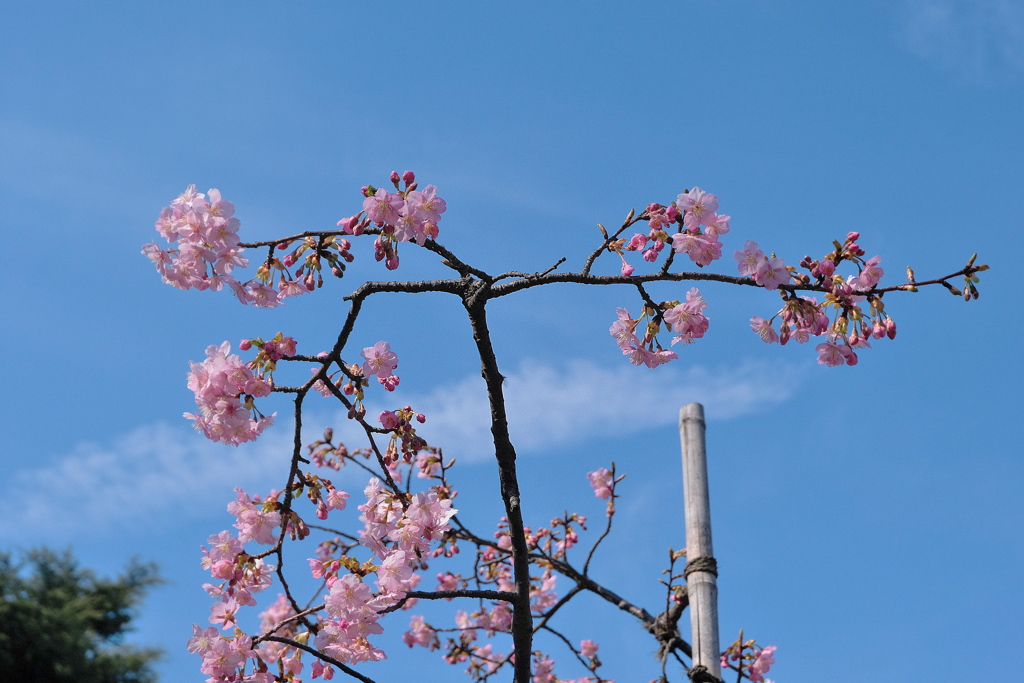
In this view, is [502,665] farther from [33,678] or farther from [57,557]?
[57,557]

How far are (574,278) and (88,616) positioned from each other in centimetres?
1182

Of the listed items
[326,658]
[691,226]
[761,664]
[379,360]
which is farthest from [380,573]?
[761,664]

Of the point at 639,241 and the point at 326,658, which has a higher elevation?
the point at 639,241

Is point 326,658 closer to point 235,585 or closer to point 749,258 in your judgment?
point 235,585

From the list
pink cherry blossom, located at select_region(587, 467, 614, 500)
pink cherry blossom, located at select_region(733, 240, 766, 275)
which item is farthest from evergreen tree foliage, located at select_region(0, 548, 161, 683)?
pink cherry blossom, located at select_region(733, 240, 766, 275)

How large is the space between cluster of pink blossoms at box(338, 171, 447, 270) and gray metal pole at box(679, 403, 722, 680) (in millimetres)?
1582

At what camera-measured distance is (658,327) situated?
6.50 ft

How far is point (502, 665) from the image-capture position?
3.21m

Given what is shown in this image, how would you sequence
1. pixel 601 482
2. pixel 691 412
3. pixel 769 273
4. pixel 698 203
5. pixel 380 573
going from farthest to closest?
pixel 601 482 < pixel 691 412 < pixel 380 573 < pixel 698 203 < pixel 769 273

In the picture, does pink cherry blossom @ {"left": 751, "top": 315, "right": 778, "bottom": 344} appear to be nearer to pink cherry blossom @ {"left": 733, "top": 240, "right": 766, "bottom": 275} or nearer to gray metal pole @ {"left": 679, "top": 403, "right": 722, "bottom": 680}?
pink cherry blossom @ {"left": 733, "top": 240, "right": 766, "bottom": 275}

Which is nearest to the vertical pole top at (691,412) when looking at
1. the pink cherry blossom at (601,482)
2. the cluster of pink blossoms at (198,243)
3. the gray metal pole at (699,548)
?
the gray metal pole at (699,548)

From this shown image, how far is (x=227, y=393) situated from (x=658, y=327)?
1092 millimetres

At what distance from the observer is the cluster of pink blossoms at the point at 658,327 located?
77.3 inches

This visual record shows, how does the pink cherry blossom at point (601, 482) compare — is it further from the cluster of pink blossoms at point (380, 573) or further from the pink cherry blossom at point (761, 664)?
the cluster of pink blossoms at point (380, 573)
